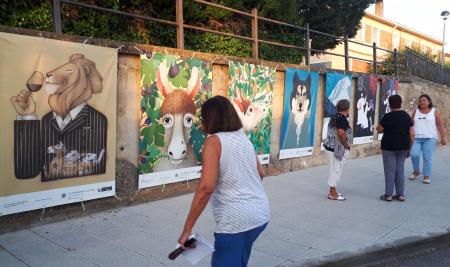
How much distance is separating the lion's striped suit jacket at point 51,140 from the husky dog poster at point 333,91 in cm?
603

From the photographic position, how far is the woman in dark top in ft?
22.5

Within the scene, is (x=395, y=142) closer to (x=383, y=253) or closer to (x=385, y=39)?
(x=383, y=253)

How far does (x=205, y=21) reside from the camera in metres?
10.1

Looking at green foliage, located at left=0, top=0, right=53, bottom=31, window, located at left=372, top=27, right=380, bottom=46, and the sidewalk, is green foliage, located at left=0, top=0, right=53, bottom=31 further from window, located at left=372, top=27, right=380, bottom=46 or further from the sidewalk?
window, located at left=372, top=27, right=380, bottom=46

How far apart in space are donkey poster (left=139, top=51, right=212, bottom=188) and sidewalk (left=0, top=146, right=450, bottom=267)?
0.51m

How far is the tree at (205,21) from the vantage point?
280 inches

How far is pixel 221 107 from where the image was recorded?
293 centimetres

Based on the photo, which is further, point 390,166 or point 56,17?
point 390,166

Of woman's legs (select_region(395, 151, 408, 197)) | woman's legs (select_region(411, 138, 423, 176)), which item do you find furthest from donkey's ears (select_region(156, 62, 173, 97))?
woman's legs (select_region(411, 138, 423, 176))

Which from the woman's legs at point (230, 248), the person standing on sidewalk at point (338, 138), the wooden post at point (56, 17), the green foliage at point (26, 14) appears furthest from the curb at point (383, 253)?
the green foliage at point (26, 14)

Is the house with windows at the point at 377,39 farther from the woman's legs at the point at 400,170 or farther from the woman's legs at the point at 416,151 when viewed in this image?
the woman's legs at the point at 400,170

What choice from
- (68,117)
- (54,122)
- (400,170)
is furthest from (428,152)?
(54,122)

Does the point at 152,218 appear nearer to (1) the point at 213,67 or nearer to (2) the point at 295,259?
(2) the point at 295,259

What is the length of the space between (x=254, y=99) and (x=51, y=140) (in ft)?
13.5
